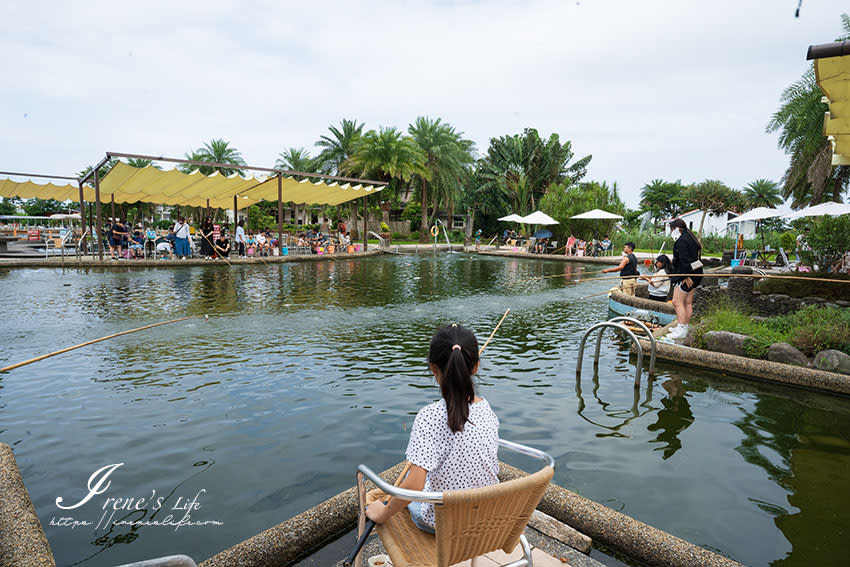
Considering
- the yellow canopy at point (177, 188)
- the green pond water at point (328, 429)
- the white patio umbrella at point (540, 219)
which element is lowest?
the green pond water at point (328, 429)

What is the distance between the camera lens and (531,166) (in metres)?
44.3

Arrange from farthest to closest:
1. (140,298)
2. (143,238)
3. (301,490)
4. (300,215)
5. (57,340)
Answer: (300,215)
(143,238)
(140,298)
(57,340)
(301,490)

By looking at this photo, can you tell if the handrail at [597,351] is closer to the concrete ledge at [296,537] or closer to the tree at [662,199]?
the concrete ledge at [296,537]

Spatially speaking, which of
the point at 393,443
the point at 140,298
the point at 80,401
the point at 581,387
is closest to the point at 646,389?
the point at 581,387

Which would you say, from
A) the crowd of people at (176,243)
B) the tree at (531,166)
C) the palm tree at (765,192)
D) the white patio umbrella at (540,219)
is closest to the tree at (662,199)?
the palm tree at (765,192)

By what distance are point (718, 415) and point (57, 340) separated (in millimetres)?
9482

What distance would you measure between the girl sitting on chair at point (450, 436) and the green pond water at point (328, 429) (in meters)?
1.79

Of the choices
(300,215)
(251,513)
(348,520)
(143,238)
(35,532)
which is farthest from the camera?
(300,215)

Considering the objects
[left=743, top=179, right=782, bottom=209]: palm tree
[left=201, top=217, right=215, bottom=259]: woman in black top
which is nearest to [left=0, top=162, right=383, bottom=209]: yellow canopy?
[left=201, top=217, right=215, bottom=259]: woman in black top

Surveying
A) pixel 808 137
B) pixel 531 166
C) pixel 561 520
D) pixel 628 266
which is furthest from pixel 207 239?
pixel 531 166

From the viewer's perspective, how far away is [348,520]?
131 inches

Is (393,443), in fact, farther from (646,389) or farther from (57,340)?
(57,340)

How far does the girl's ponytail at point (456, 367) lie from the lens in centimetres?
214

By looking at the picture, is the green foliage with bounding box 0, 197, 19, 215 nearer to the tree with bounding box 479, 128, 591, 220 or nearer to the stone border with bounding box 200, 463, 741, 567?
the tree with bounding box 479, 128, 591, 220
